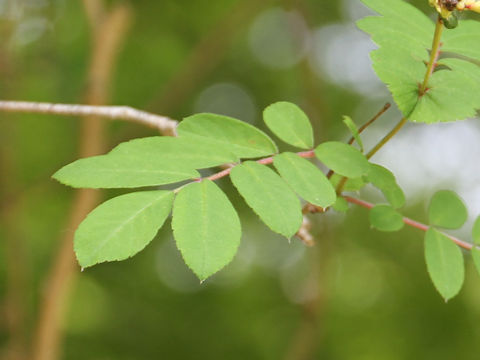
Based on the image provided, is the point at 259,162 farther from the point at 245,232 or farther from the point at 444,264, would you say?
the point at 245,232

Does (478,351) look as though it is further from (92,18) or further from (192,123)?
(192,123)

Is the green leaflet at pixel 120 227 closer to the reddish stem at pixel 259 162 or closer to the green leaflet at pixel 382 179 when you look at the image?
the reddish stem at pixel 259 162

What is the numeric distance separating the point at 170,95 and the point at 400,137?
60.9 inches

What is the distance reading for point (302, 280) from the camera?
359cm

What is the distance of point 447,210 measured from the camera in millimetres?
778

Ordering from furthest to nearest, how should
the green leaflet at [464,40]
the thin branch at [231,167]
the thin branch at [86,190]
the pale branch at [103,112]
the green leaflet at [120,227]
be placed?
the thin branch at [86,190] → the pale branch at [103,112] → the green leaflet at [464,40] → the thin branch at [231,167] → the green leaflet at [120,227]

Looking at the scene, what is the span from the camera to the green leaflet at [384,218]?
→ 736 mm

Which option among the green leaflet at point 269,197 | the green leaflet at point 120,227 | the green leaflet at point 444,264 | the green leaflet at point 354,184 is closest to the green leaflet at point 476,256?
the green leaflet at point 444,264

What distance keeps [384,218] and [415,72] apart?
18 centimetres

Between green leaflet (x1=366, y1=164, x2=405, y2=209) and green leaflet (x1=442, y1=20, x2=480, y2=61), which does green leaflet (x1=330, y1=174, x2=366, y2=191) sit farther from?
green leaflet (x1=442, y1=20, x2=480, y2=61)

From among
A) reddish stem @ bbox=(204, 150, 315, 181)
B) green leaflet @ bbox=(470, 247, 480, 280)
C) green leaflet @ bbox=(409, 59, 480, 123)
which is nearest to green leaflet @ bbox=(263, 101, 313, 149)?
reddish stem @ bbox=(204, 150, 315, 181)

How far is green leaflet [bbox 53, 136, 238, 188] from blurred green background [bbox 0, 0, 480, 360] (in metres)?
2.04

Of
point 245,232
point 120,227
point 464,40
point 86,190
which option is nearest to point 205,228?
point 120,227

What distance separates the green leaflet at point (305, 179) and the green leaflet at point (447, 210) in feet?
0.72
